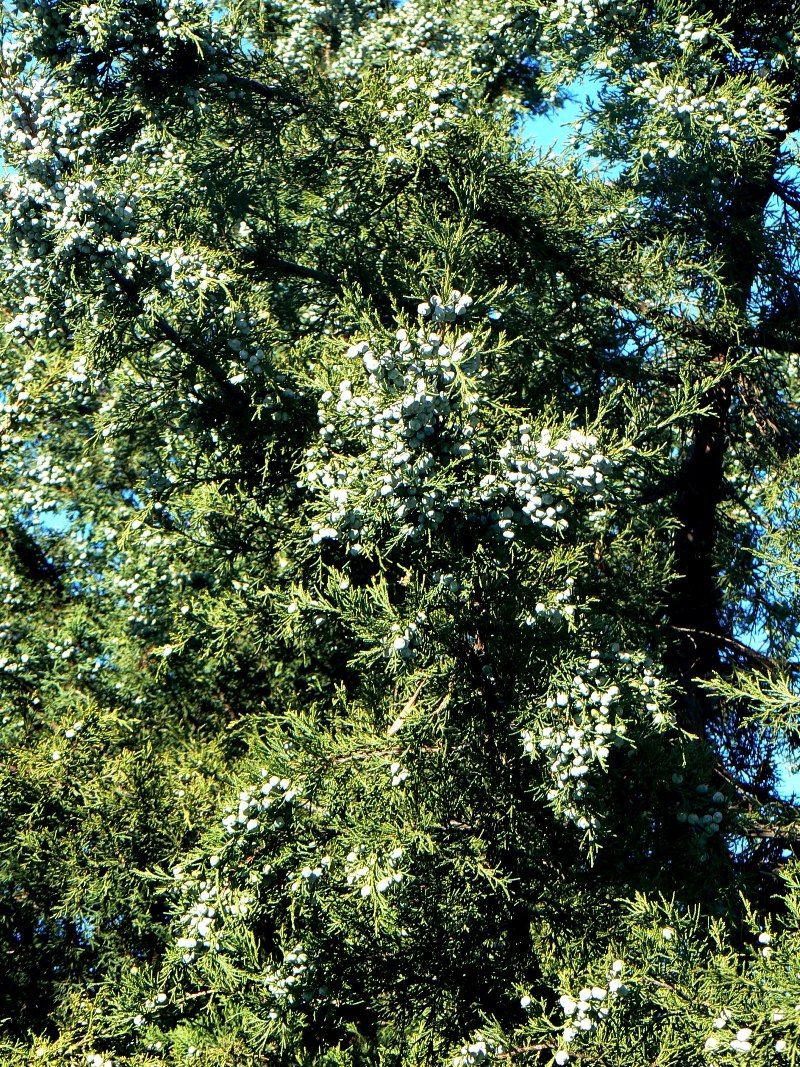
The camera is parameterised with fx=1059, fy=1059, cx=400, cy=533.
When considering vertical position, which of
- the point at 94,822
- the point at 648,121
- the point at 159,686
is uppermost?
the point at 648,121

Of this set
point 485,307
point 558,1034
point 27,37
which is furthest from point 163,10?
point 558,1034

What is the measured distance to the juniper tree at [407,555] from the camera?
4.58 metres

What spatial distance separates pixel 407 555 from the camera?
5.31 m

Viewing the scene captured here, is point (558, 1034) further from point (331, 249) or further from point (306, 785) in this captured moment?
point (331, 249)

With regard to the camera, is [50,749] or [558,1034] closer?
[558,1034]

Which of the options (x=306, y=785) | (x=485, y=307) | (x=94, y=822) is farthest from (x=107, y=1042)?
(x=485, y=307)

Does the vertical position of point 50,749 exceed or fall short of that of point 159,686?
it falls short

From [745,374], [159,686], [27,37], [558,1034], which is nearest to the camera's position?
[558,1034]

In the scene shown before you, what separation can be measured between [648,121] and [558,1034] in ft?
16.3

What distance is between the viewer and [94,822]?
20.8 feet

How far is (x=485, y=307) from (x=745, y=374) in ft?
8.46

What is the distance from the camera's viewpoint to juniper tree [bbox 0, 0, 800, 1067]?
4.58 meters

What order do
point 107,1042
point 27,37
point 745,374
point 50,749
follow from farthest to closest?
point 745,374 < point 50,749 < point 107,1042 < point 27,37

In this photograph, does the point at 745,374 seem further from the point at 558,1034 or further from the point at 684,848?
the point at 558,1034
